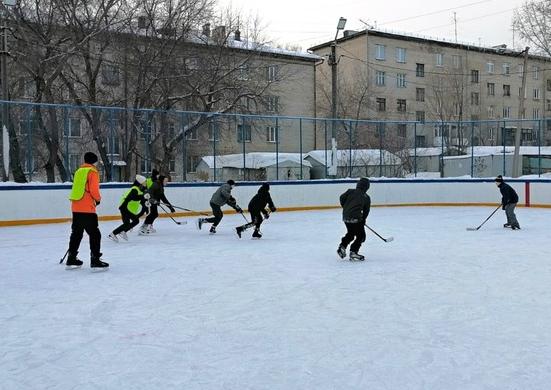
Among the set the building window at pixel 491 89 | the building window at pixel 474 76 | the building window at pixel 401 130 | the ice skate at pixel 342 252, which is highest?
the building window at pixel 474 76

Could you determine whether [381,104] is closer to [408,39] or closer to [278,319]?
[408,39]

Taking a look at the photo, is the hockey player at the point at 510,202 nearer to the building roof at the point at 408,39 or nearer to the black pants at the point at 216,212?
the black pants at the point at 216,212

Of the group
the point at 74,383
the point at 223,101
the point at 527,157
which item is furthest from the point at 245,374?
the point at 223,101

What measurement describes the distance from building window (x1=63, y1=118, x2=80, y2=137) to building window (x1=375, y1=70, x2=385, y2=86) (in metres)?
30.4

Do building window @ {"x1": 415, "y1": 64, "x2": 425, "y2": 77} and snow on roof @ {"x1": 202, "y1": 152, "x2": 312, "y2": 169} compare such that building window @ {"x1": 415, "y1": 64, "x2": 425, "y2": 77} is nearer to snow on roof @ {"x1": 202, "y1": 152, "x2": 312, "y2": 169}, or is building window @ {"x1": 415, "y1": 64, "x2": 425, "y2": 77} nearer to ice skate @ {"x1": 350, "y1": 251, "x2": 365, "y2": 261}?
snow on roof @ {"x1": 202, "y1": 152, "x2": 312, "y2": 169}

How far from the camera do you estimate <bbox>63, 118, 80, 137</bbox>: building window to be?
44.8ft

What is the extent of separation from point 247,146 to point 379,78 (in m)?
27.9

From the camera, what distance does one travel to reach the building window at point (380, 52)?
41.7m

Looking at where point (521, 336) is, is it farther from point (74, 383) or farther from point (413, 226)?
point (413, 226)

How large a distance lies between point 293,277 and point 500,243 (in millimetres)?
4505

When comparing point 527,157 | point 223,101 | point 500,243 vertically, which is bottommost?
point 500,243

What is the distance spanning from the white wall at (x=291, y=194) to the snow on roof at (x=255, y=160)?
2.56 feet

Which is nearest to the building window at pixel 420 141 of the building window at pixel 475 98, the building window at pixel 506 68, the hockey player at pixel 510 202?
the hockey player at pixel 510 202

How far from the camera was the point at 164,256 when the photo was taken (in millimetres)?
7816
